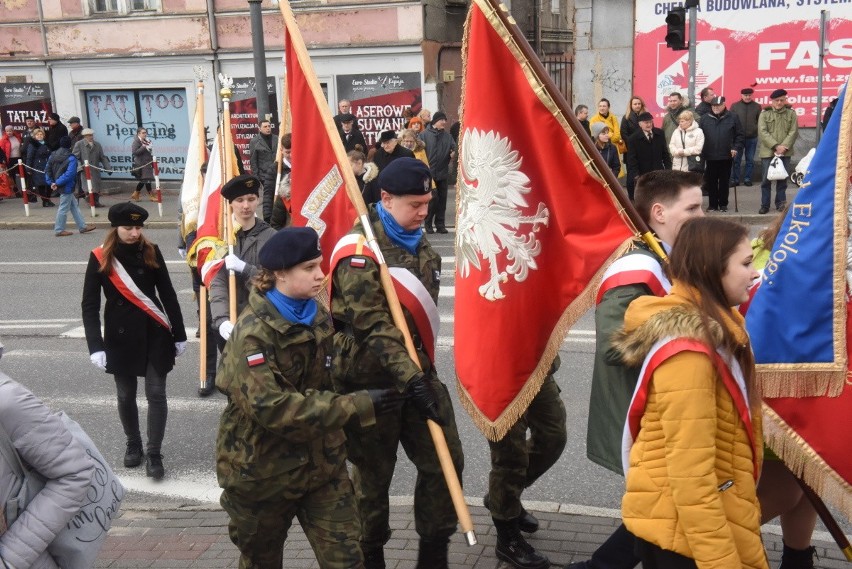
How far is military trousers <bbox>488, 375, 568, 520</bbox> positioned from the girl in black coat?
2.61 metres

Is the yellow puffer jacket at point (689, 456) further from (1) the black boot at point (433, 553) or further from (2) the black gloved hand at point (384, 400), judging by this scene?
(1) the black boot at point (433, 553)

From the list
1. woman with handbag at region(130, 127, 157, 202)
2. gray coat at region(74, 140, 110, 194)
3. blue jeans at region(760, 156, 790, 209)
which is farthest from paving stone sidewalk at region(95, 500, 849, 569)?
woman with handbag at region(130, 127, 157, 202)

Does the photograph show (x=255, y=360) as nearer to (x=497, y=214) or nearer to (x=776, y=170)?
(x=497, y=214)

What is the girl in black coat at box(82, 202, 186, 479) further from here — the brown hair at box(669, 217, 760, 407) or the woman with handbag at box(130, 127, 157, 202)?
the woman with handbag at box(130, 127, 157, 202)

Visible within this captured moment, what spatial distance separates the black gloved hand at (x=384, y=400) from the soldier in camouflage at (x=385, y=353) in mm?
301

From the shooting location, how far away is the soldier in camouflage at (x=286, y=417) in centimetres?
352

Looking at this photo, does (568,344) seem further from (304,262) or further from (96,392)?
(304,262)

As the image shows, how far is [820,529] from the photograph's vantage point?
489cm

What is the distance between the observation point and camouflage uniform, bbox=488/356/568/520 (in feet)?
15.0

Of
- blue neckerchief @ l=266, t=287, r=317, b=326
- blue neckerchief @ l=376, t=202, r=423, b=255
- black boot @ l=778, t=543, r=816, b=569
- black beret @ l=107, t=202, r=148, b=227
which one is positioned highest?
blue neckerchief @ l=376, t=202, r=423, b=255

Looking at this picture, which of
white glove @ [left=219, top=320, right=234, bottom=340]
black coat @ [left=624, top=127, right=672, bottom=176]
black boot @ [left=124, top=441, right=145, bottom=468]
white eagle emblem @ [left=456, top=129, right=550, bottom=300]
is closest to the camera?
white eagle emblem @ [left=456, top=129, right=550, bottom=300]

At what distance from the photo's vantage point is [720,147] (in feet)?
50.3

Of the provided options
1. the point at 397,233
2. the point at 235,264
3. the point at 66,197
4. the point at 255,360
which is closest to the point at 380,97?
the point at 66,197

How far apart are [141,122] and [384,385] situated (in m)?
20.1
